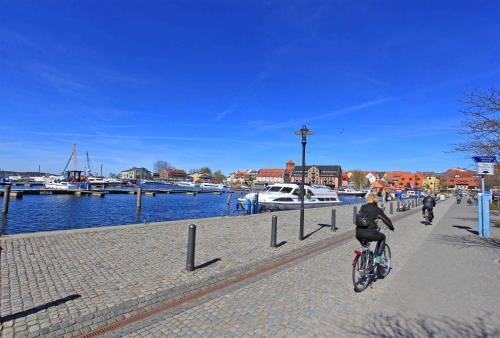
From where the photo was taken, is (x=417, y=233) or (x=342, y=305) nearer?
(x=342, y=305)

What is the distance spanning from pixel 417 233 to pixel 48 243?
46.2ft

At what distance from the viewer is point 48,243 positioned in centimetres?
865

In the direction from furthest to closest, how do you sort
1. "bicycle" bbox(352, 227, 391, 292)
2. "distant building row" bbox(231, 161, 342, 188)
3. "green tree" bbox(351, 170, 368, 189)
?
"green tree" bbox(351, 170, 368, 189), "distant building row" bbox(231, 161, 342, 188), "bicycle" bbox(352, 227, 391, 292)

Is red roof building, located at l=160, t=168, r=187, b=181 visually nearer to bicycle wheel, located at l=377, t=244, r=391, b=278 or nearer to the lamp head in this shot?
the lamp head

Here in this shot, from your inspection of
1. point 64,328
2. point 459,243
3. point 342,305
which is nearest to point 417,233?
point 459,243

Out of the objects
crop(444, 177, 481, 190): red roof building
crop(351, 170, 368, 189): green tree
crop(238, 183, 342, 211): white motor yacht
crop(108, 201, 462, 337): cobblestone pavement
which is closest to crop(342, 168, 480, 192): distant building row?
crop(444, 177, 481, 190): red roof building

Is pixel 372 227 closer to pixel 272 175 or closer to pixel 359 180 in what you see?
pixel 359 180

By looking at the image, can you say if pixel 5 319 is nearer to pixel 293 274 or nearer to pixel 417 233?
pixel 293 274

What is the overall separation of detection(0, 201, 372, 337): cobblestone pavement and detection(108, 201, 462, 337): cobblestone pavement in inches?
27.9

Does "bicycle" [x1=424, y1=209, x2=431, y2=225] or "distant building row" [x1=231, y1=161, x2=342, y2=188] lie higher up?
"distant building row" [x1=231, y1=161, x2=342, y2=188]

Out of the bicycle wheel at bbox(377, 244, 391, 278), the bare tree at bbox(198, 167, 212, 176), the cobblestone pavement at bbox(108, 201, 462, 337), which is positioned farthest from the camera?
the bare tree at bbox(198, 167, 212, 176)

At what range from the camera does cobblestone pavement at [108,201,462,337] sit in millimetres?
4203

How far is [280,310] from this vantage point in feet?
16.1

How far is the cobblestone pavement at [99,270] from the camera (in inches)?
174
